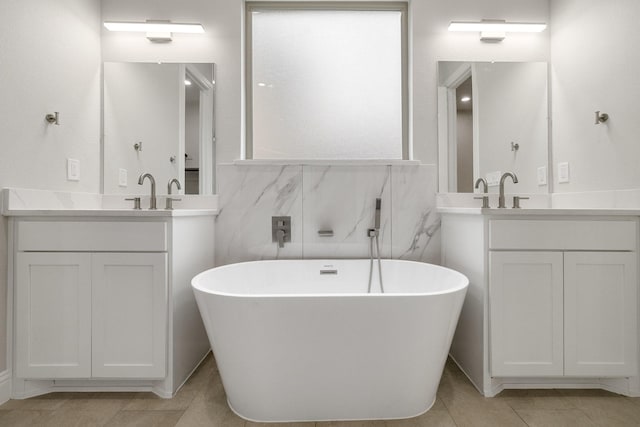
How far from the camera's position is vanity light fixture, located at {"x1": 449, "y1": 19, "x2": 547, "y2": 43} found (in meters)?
2.10

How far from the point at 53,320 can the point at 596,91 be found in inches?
115

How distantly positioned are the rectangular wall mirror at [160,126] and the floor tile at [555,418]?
1.96m

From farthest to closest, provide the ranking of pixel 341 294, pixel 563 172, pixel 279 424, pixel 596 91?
pixel 563 172 < pixel 596 91 < pixel 279 424 < pixel 341 294

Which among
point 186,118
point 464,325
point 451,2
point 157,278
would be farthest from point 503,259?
point 186,118

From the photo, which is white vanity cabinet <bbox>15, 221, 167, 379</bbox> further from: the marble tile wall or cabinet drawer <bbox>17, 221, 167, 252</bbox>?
the marble tile wall

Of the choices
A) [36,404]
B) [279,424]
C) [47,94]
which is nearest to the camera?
[279,424]

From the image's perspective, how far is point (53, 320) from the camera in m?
1.48

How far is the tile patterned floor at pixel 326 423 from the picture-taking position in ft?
4.34

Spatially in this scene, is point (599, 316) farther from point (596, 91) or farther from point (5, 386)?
point (5, 386)

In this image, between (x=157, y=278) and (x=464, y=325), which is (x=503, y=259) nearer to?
(x=464, y=325)

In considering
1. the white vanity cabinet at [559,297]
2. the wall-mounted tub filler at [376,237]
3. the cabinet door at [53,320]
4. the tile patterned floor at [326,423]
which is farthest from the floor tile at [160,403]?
the white vanity cabinet at [559,297]

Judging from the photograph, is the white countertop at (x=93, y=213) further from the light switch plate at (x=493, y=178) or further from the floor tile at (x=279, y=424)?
the light switch plate at (x=493, y=178)

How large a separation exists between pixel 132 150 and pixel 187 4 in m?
0.99

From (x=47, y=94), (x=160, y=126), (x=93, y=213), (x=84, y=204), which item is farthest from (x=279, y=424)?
(x=47, y=94)
